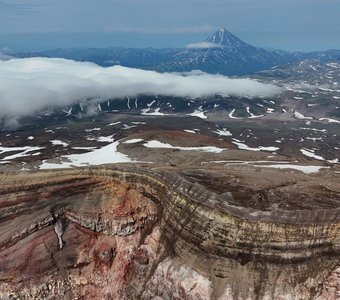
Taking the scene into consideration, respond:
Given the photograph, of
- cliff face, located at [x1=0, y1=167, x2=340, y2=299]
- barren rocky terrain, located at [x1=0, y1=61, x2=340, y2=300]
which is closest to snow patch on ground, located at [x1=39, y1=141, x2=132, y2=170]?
barren rocky terrain, located at [x1=0, y1=61, x2=340, y2=300]

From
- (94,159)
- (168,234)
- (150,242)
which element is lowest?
(94,159)

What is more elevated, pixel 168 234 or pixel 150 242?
pixel 168 234

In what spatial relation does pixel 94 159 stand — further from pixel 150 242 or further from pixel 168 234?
pixel 168 234

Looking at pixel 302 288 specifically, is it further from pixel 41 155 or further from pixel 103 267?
pixel 41 155

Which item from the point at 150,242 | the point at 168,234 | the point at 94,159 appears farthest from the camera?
the point at 94,159

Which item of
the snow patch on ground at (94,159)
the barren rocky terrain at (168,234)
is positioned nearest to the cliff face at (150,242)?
the barren rocky terrain at (168,234)

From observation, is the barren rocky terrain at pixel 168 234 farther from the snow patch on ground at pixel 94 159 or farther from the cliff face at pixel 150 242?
the snow patch on ground at pixel 94 159

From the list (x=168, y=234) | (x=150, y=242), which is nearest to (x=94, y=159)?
(x=150, y=242)

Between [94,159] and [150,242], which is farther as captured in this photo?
[94,159]

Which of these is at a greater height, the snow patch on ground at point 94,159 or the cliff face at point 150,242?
the cliff face at point 150,242
